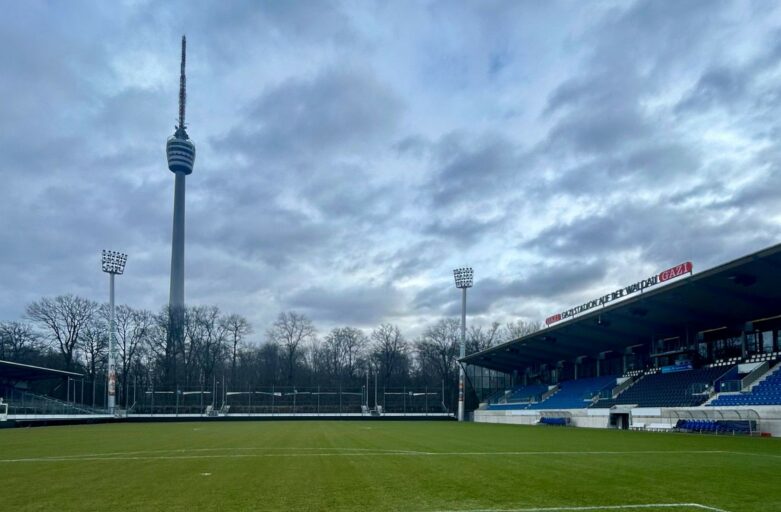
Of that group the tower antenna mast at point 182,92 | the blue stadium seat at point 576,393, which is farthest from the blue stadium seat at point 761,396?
the tower antenna mast at point 182,92

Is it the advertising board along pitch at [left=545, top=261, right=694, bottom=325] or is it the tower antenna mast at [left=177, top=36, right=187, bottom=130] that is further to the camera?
the tower antenna mast at [left=177, top=36, right=187, bottom=130]

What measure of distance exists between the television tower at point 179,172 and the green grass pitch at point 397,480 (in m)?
115

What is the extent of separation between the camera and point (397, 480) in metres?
14.3

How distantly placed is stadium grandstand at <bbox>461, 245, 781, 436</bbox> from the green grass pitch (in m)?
13.2

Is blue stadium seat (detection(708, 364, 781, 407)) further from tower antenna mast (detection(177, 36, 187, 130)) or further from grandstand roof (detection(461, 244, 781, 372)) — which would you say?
tower antenna mast (detection(177, 36, 187, 130))

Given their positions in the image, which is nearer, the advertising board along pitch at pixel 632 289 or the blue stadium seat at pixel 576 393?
the advertising board along pitch at pixel 632 289

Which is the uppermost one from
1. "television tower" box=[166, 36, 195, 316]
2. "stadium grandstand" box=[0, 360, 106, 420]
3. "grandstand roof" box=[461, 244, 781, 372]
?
"television tower" box=[166, 36, 195, 316]

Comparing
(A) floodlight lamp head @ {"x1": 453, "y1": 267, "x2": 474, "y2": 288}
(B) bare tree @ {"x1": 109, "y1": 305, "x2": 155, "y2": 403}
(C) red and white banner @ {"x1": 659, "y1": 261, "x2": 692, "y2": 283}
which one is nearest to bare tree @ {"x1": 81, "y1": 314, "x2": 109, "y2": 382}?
(B) bare tree @ {"x1": 109, "y1": 305, "x2": 155, "y2": 403}

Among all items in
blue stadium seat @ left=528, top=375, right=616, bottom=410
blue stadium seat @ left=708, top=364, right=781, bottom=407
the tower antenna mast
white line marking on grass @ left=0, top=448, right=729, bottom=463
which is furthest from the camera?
the tower antenna mast

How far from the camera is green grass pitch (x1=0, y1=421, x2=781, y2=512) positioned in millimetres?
11148

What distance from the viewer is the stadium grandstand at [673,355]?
34375 mm

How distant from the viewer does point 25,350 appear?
8425cm

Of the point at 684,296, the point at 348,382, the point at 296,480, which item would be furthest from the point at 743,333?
the point at 348,382

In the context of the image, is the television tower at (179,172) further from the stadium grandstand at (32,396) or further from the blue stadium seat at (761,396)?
the blue stadium seat at (761,396)
